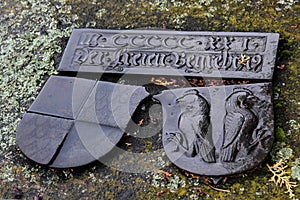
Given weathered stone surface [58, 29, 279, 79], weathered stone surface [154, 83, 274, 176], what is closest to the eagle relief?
weathered stone surface [154, 83, 274, 176]

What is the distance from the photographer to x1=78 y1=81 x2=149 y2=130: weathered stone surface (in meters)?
2.19

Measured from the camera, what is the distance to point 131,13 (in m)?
2.71

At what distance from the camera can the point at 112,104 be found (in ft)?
7.34

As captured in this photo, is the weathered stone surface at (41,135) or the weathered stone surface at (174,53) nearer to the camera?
the weathered stone surface at (41,135)

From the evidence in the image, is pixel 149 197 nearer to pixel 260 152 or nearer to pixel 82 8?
pixel 260 152

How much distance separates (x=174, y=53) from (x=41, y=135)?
664mm

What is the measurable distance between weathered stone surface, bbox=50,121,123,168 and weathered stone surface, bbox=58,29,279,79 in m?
0.33

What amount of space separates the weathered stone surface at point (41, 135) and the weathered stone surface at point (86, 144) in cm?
3

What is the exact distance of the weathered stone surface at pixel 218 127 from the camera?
200 cm

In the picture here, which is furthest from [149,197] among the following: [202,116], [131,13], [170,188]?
[131,13]

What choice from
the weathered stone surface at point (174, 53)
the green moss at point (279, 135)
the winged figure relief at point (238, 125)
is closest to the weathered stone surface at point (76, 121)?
the weathered stone surface at point (174, 53)

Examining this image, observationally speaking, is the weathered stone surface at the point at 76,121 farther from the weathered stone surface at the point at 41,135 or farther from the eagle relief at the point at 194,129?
the eagle relief at the point at 194,129

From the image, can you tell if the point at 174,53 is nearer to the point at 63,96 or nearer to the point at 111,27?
the point at 111,27

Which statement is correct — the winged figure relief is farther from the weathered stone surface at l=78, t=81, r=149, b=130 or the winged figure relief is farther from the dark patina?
the weathered stone surface at l=78, t=81, r=149, b=130
